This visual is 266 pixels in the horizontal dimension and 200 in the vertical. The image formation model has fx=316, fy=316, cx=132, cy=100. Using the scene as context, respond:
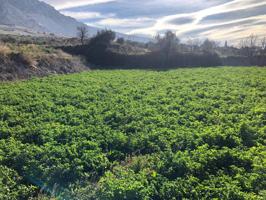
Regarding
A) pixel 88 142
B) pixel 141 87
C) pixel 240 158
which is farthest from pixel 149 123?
pixel 141 87

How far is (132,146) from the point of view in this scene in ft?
41.0

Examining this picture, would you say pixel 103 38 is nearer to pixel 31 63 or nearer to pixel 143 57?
pixel 143 57

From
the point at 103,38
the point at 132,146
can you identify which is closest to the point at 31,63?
the point at 132,146

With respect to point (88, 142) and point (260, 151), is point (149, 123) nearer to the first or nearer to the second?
point (88, 142)

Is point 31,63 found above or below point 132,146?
above

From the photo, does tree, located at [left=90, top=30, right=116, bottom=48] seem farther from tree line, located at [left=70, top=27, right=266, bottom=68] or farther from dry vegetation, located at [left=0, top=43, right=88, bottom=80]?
dry vegetation, located at [left=0, top=43, right=88, bottom=80]

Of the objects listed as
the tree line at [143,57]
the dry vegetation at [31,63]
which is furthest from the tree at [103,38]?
the dry vegetation at [31,63]

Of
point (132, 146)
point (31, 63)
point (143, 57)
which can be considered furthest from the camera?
point (143, 57)

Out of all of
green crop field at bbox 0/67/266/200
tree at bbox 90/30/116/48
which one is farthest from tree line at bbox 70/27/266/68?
green crop field at bbox 0/67/266/200

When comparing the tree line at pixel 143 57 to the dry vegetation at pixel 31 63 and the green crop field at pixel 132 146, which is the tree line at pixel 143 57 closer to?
the dry vegetation at pixel 31 63

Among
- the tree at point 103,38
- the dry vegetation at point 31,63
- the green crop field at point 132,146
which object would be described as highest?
the tree at point 103,38

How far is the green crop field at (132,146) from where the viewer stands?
8.97 meters

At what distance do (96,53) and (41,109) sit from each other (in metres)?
33.9

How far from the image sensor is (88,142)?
1220 centimetres
